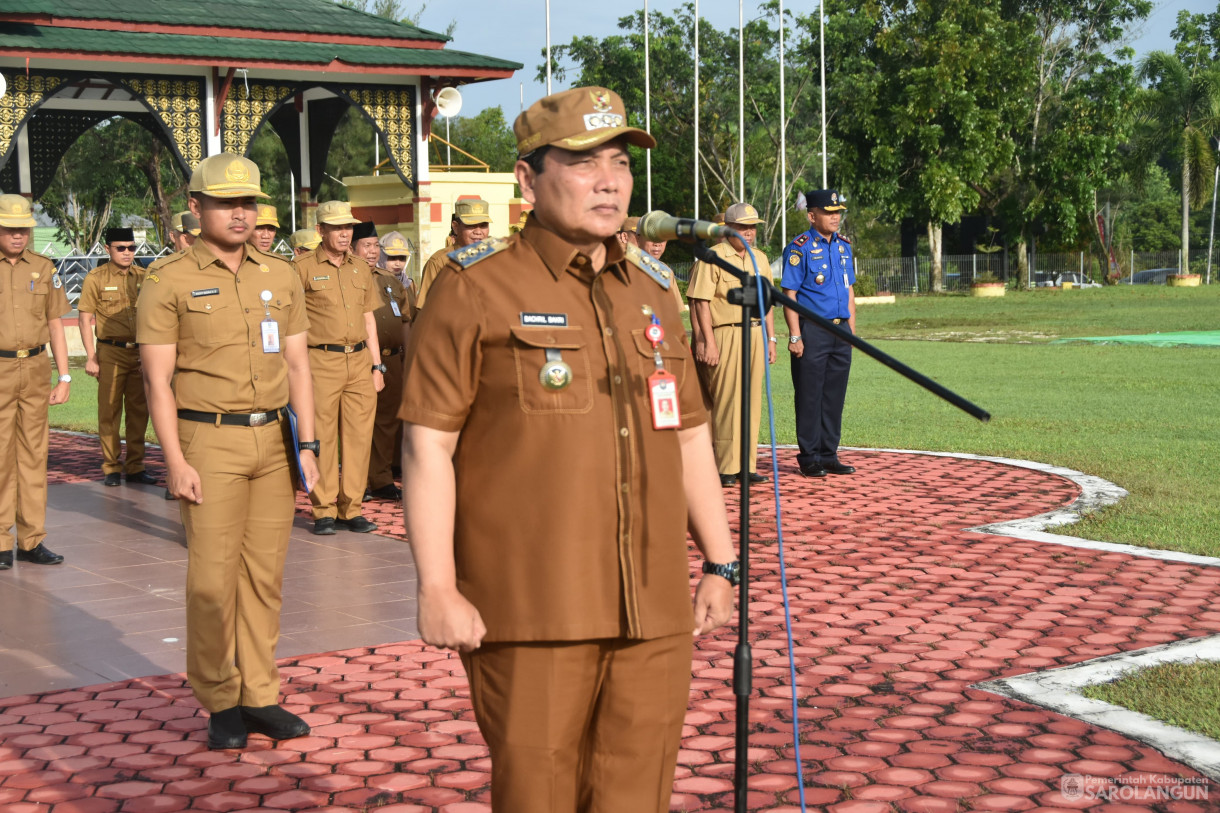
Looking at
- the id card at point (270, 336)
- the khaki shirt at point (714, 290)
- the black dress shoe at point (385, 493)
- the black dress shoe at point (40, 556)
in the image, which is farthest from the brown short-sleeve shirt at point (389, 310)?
the id card at point (270, 336)

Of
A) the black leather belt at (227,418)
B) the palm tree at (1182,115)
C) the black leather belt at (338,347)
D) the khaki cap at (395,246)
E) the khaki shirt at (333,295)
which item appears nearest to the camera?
the black leather belt at (227,418)

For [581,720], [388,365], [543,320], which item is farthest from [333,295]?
[581,720]

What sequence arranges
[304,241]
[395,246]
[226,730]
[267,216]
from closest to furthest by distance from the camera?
[226,730]
[267,216]
[304,241]
[395,246]

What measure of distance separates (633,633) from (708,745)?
2137 millimetres

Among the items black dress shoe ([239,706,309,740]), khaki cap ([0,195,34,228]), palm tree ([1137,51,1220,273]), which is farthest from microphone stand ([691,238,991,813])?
palm tree ([1137,51,1220,273])

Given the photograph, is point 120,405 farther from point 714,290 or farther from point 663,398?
point 663,398

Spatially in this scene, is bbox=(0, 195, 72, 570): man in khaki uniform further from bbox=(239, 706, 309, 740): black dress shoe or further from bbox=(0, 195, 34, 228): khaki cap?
bbox=(239, 706, 309, 740): black dress shoe

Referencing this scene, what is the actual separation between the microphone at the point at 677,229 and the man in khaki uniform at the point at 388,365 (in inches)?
305

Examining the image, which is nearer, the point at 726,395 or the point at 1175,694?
the point at 1175,694

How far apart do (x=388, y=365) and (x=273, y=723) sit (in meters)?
6.16

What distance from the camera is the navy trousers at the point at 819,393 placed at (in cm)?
1082

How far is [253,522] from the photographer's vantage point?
16.4 ft

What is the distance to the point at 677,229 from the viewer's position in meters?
2.89

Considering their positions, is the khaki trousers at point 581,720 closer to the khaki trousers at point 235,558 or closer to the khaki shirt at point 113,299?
the khaki trousers at point 235,558
